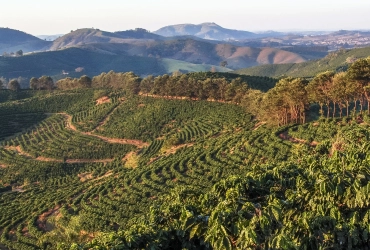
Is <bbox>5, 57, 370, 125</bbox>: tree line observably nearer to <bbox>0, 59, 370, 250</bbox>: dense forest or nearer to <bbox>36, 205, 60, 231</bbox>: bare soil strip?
<bbox>0, 59, 370, 250</bbox>: dense forest

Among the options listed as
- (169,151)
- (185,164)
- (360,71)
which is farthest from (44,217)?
Answer: (360,71)

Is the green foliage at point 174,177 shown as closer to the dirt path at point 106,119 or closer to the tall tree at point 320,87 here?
the dirt path at point 106,119

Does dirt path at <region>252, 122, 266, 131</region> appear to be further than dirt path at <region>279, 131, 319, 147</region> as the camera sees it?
Yes

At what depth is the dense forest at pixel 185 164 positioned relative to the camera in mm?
13586

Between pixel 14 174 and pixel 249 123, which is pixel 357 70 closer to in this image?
pixel 249 123

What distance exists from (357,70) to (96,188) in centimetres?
3517

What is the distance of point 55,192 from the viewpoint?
42.6 meters

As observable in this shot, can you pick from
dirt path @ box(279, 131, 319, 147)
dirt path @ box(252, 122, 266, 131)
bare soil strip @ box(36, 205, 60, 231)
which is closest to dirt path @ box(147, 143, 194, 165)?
dirt path @ box(252, 122, 266, 131)

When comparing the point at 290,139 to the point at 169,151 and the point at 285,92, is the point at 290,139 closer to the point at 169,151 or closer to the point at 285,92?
the point at 285,92

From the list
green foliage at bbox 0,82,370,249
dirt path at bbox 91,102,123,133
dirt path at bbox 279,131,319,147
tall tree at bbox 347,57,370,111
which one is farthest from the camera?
dirt path at bbox 91,102,123,133

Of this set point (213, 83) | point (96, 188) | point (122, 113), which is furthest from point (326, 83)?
point (122, 113)

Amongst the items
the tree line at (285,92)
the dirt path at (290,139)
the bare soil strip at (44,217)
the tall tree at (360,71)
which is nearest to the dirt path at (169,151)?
the tree line at (285,92)

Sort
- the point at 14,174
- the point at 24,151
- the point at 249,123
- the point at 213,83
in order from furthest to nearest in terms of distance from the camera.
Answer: the point at 213,83 < the point at 24,151 < the point at 249,123 < the point at 14,174

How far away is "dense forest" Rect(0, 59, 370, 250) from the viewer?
13586mm
